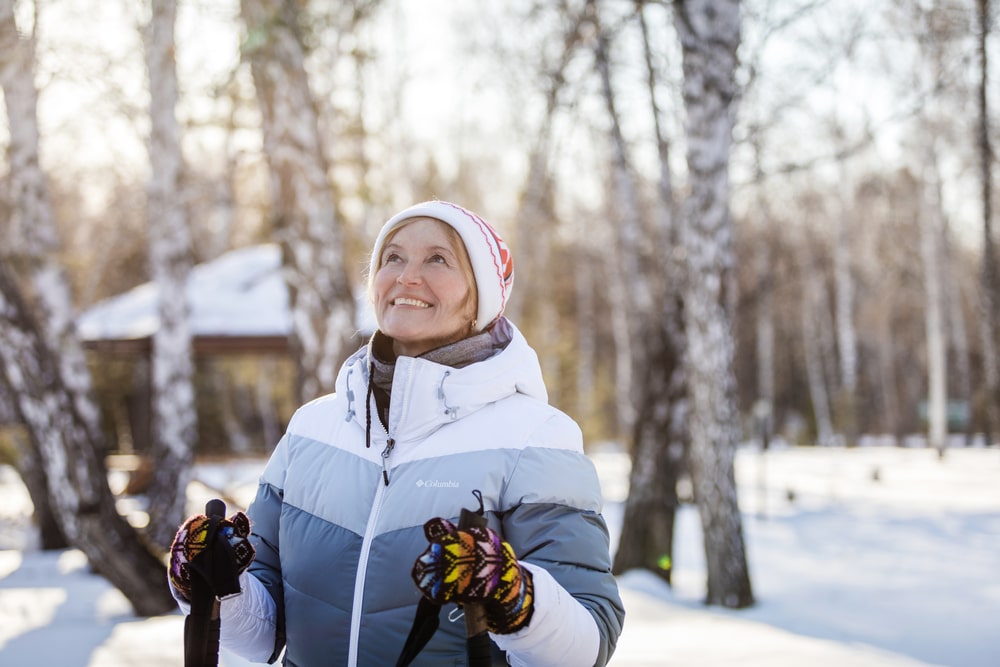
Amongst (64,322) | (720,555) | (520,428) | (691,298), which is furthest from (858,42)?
(520,428)

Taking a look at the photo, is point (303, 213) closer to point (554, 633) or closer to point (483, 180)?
point (554, 633)

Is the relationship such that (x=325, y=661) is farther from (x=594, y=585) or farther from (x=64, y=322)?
(x=64, y=322)

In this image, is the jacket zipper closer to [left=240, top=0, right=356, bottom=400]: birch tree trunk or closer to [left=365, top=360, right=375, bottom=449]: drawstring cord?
[left=365, top=360, right=375, bottom=449]: drawstring cord

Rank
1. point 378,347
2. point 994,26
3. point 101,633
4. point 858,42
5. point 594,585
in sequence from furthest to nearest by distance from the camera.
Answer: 1. point 994,26
2. point 858,42
3. point 101,633
4. point 378,347
5. point 594,585

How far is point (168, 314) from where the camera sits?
361 inches

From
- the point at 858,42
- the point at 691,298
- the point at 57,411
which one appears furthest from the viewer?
the point at 858,42

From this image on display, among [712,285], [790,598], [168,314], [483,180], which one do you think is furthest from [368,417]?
[483,180]

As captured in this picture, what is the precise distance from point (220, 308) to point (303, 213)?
10665mm

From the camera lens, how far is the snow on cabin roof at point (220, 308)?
15.2 m

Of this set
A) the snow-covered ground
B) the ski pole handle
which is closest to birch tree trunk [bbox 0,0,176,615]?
the snow-covered ground

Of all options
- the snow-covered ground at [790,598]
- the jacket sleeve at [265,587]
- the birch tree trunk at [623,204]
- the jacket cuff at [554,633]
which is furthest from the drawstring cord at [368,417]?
the birch tree trunk at [623,204]

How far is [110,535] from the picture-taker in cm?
561

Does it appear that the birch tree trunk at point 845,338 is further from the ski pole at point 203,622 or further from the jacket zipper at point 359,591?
the ski pole at point 203,622

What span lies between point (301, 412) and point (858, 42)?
7.65 meters
